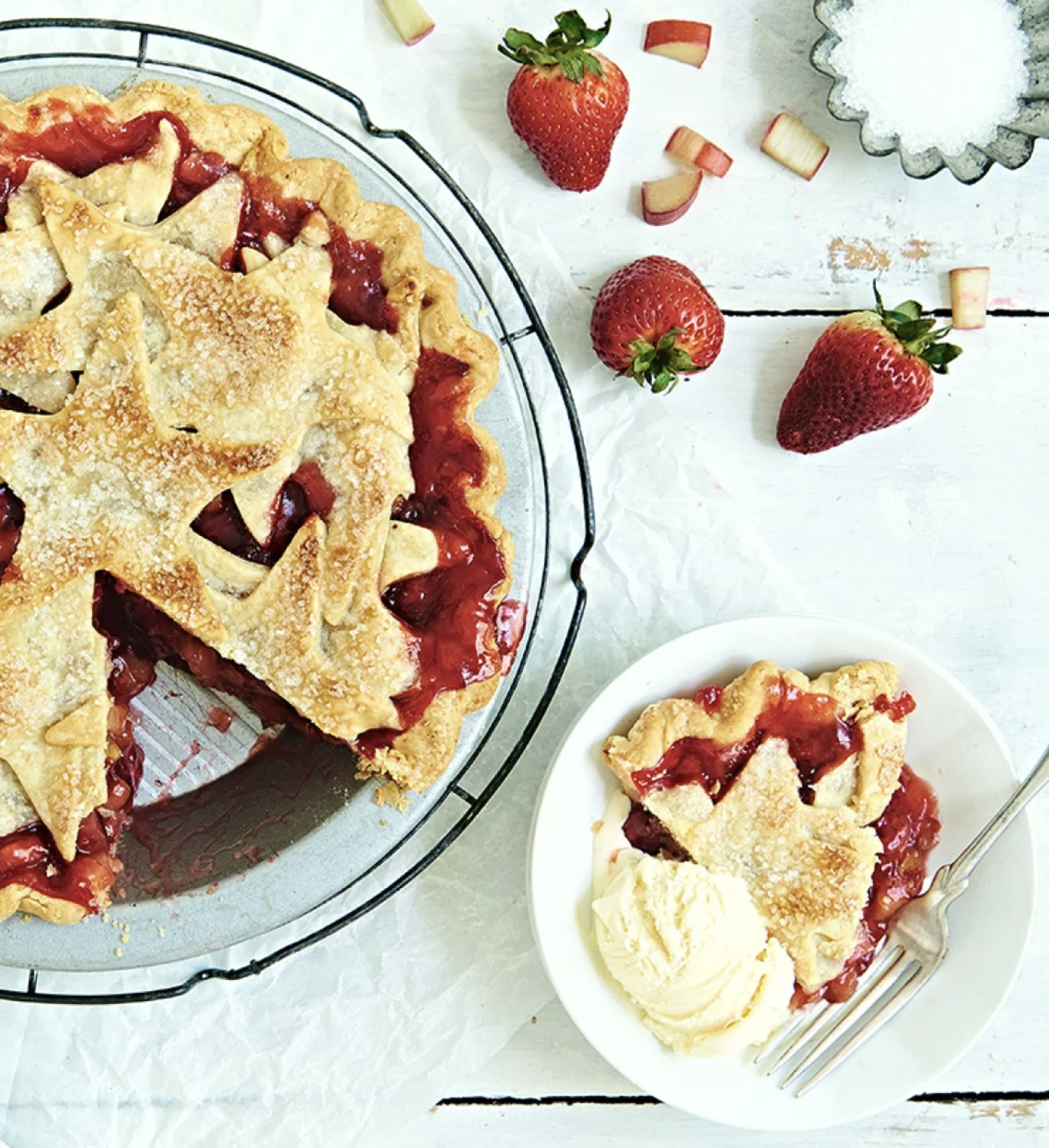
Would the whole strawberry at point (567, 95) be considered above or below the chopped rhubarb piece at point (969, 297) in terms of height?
above

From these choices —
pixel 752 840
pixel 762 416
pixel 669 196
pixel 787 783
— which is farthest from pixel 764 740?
pixel 669 196

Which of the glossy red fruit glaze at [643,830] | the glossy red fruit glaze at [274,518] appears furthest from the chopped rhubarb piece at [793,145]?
the glossy red fruit glaze at [643,830]

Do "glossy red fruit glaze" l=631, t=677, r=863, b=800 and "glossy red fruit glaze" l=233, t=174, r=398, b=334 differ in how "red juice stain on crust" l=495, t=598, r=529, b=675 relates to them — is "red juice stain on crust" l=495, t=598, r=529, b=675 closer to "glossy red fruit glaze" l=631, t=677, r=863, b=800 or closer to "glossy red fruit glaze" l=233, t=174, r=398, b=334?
"glossy red fruit glaze" l=631, t=677, r=863, b=800

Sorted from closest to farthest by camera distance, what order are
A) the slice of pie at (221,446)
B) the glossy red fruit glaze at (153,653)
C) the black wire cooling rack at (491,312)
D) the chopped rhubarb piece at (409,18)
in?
the slice of pie at (221,446)
the glossy red fruit glaze at (153,653)
the black wire cooling rack at (491,312)
the chopped rhubarb piece at (409,18)

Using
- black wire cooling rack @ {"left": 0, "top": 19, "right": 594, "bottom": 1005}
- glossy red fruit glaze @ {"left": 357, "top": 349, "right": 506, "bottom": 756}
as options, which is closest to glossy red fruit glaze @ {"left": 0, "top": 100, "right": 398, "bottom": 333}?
glossy red fruit glaze @ {"left": 357, "top": 349, "right": 506, "bottom": 756}

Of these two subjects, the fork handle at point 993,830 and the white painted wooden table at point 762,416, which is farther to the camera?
the white painted wooden table at point 762,416

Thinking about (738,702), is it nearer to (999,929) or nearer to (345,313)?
(999,929)

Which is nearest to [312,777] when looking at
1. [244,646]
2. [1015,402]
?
[244,646]

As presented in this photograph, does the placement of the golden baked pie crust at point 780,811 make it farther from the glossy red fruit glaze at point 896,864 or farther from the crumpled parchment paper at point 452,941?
the crumpled parchment paper at point 452,941
